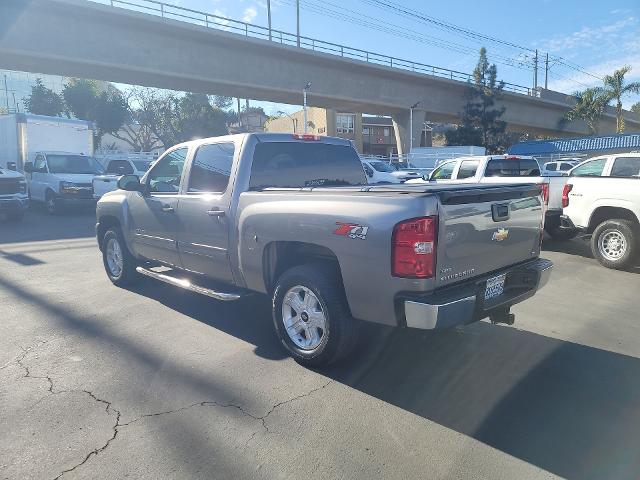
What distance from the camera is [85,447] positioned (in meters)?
2.89

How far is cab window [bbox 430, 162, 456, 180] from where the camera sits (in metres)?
11.8

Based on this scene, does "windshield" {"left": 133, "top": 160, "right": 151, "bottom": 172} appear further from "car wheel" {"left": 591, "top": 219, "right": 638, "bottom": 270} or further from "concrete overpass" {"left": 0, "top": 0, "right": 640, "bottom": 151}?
"car wheel" {"left": 591, "top": 219, "right": 638, "bottom": 270}

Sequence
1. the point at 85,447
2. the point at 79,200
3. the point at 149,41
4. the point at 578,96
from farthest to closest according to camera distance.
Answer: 1. the point at 578,96
2. the point at 149,41
3. the point at 79,200
4. the point at 85,447

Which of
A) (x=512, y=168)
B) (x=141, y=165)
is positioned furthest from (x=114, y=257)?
(x=141, y=165)

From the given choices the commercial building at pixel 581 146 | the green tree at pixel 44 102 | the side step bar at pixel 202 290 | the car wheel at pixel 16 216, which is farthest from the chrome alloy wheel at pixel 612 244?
the green tree at pixel 44 102

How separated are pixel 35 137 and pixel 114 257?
12512mm

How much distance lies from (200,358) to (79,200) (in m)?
13.1

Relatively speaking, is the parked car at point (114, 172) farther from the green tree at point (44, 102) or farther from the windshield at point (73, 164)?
the green tree at point (44, 102)

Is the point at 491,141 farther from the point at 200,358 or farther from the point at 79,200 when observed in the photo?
the point at 200,358

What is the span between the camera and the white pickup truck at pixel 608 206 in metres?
7.34

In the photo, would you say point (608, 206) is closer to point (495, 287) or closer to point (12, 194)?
point (495, 287)

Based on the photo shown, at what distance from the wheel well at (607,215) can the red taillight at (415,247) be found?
5944mm

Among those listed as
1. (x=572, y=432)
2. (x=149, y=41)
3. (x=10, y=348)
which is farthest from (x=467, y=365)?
(x=149, y=41)

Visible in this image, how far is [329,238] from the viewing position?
3.56 metres
